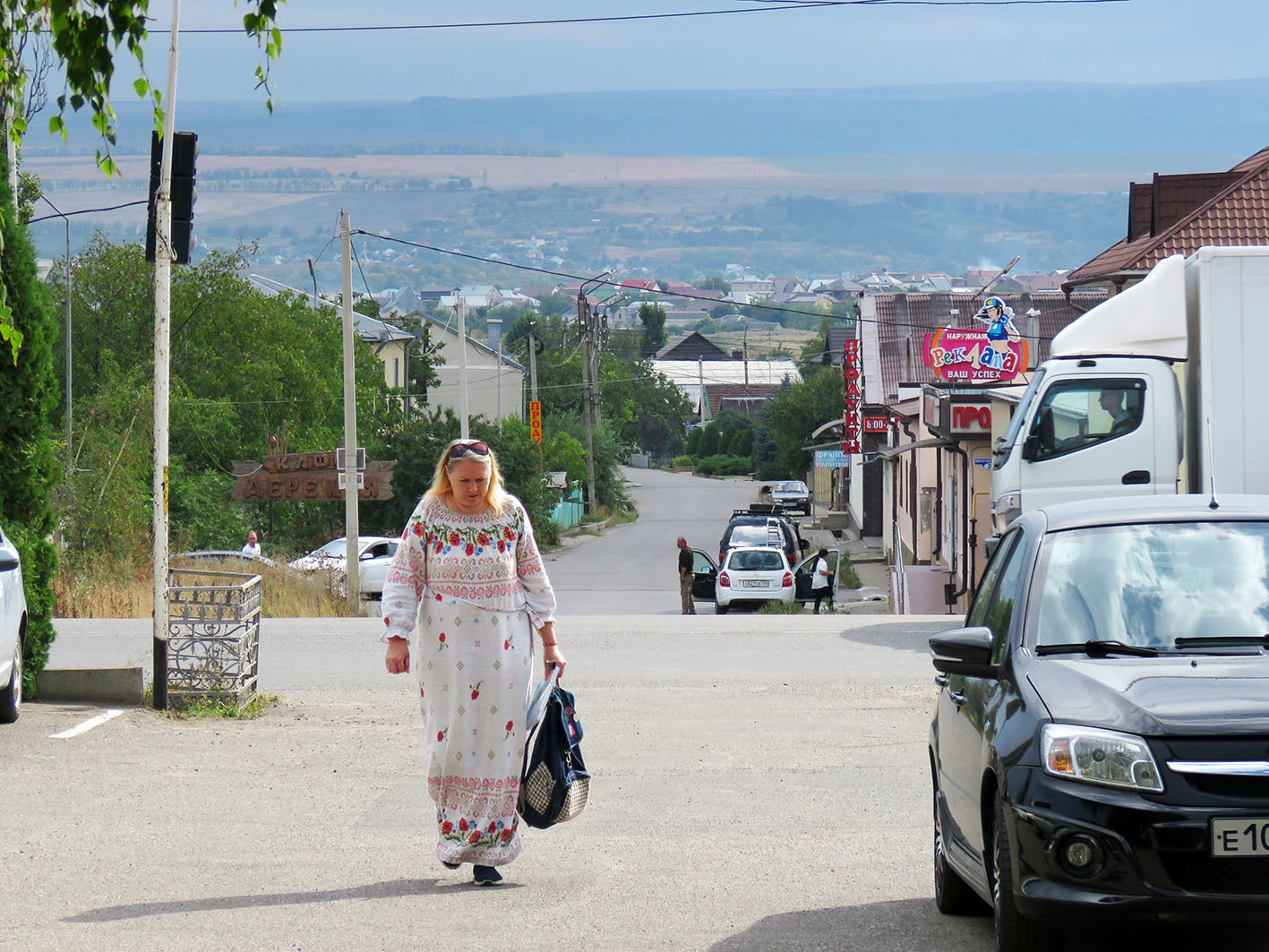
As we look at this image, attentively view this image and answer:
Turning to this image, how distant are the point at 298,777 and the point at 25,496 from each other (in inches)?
140

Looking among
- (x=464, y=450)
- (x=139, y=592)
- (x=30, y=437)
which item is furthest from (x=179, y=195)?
(x=139, y=592)

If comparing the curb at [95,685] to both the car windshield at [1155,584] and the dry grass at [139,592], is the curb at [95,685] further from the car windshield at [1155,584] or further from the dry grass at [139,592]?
the dry grass at [139,592]

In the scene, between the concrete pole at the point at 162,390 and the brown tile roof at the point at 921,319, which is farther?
the brown tile roof at the point at 921,319

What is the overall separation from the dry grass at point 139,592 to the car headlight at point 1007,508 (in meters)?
11.3

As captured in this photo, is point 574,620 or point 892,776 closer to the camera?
point 892,776

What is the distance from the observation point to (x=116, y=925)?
6.22 m

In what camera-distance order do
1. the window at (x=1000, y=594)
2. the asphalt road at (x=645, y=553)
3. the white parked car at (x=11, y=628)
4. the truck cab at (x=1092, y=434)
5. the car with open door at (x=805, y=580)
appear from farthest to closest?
the asphalt road at (x=645, y=553), the car with open door at (x=805, y=580), the truck cab at (x=1092, y=434), the white parked car at (x=11, y=628), the window at (x=1000, y=594)

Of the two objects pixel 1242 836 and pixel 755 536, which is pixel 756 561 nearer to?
pixel 755 536

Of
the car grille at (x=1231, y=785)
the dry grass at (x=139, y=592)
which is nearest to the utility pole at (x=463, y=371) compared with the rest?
the dry grass at (x=139, y=592)

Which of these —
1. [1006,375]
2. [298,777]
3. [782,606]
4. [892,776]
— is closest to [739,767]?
[892,776]

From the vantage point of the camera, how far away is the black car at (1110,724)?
460 centimetres

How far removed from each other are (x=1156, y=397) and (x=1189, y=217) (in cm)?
1407

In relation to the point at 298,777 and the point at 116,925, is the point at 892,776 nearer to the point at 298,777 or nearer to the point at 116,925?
the point at 298,777

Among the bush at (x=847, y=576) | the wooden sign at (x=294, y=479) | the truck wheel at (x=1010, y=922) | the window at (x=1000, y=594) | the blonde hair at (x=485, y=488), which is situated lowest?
the bush at (x=847, y=576)
